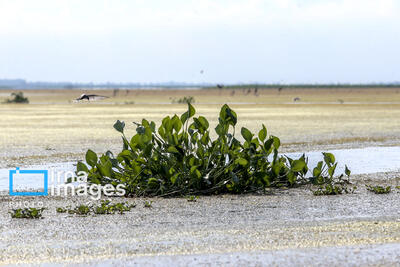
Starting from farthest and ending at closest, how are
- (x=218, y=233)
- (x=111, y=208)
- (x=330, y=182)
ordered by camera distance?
(x=330, y=182)
(x=111, y=208)
(x=218, y=233)

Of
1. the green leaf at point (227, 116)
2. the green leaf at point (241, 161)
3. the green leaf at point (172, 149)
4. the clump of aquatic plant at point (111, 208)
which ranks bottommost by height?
the clump of aquatic plant at point (111, 208)

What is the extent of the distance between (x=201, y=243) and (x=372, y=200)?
165 inches

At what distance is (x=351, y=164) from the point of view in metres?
15.9

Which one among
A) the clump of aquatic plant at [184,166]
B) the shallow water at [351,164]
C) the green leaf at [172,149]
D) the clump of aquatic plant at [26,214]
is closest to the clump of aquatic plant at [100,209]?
the clump of aquatic plant at [26,214]

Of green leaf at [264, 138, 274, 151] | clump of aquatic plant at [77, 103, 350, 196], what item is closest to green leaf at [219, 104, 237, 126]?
clump of aquatic plant at [77, 103, 350, 196]

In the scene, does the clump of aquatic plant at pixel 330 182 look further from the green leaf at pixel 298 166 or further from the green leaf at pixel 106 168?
the green leaf at pixel 106 168

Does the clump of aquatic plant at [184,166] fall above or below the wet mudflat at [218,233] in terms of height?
above

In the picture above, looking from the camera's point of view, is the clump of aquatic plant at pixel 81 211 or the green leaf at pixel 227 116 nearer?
the clump of aquatic plant at pixel 81 211

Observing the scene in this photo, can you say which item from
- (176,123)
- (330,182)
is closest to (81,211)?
(176,123)

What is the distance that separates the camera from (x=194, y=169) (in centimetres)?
1088

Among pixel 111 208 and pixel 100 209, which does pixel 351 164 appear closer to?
pixel 111 208

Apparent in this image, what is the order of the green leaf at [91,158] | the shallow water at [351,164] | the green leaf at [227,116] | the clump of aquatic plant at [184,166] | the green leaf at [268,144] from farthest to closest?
the shallow water at [351,164]
the green leaf at [268,144]
the green leaf at [227,116]
the green leaf at [91,158]
the clump of aquatic plant at [184,166]

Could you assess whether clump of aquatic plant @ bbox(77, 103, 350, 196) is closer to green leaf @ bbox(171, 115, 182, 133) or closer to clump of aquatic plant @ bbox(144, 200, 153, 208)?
green leaf @ bbox(171, 115, 182, 133)

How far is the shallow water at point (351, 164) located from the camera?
513 inches
